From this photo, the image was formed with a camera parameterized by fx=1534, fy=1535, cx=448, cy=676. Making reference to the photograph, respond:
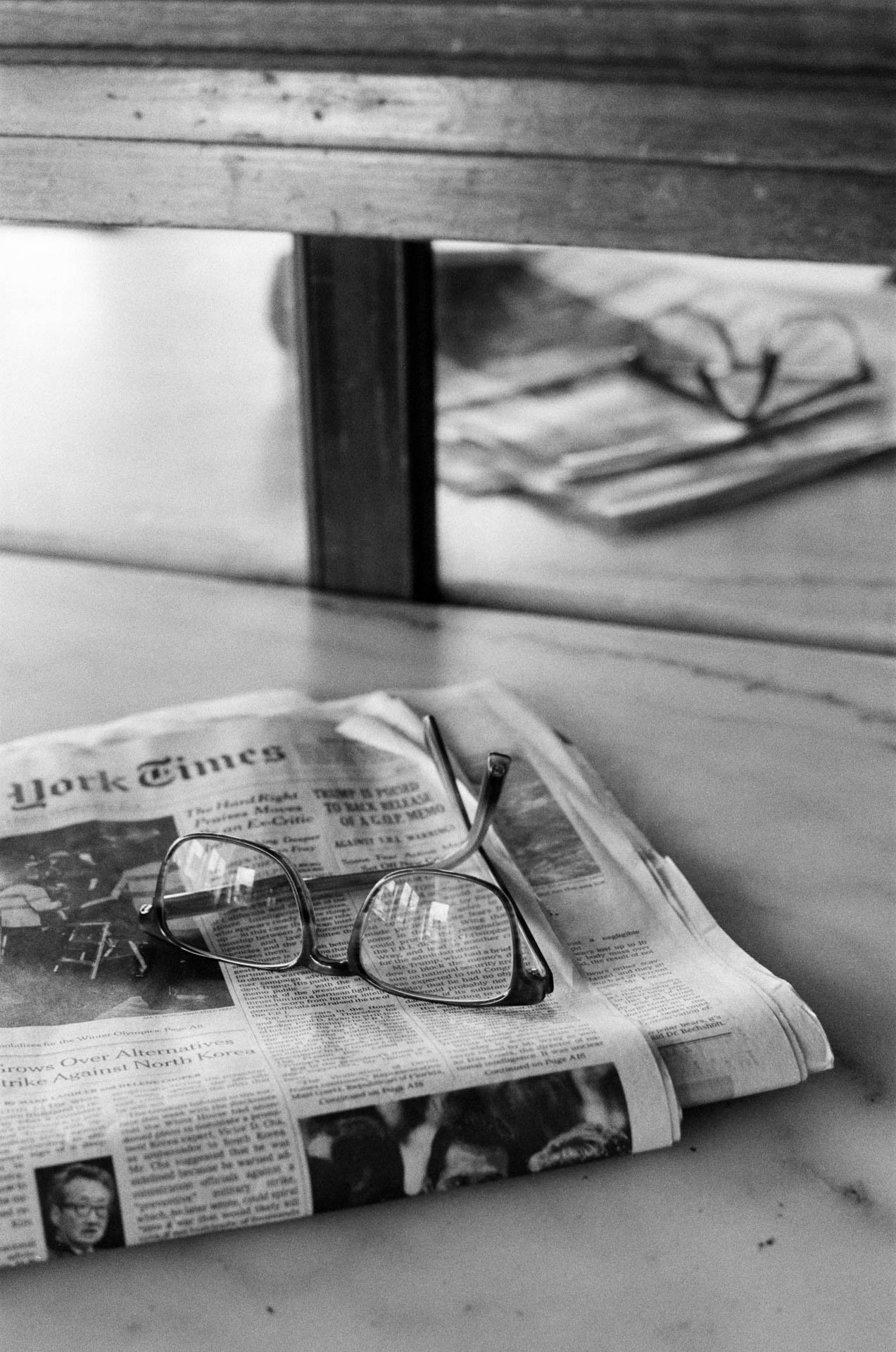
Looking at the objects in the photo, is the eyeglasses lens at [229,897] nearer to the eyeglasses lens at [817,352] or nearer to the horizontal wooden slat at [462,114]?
the horizontal wooden slat at [462,114]

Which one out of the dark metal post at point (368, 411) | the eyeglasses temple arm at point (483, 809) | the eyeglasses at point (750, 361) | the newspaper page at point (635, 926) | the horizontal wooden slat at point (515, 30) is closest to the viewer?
the horizontal wooden slat at point (515, 30)

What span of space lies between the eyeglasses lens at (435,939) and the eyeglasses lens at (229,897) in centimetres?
5

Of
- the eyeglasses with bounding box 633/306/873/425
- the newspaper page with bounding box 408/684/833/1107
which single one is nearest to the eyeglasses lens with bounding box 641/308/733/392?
the eyeglasses with bounding box 633/306/873/425

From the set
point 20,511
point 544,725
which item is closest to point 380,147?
point 544,725

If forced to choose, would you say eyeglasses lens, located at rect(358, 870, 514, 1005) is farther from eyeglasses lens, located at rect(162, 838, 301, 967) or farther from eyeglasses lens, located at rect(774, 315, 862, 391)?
eyeglasses lens, located at rect(774, 315, 862, 391)

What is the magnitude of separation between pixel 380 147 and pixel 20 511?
3.17ft

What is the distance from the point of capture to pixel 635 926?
2.50ft

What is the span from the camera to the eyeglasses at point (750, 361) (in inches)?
66.6

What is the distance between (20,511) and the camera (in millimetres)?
1410

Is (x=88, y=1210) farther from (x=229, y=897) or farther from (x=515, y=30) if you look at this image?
(x=515, y=30)

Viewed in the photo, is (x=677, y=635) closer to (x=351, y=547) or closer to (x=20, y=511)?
(x=351, y=547)

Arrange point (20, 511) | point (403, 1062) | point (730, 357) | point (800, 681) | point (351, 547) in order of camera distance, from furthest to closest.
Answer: point (730, 357) < point (20, 511) < point (351, 547) < point (800, 681) < point (403, 1062)

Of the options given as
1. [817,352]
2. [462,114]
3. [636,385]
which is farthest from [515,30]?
[817,352]

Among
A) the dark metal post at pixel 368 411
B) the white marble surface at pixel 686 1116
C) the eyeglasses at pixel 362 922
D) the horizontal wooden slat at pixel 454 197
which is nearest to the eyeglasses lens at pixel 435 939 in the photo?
the eyeglasses at pixel 362 922
